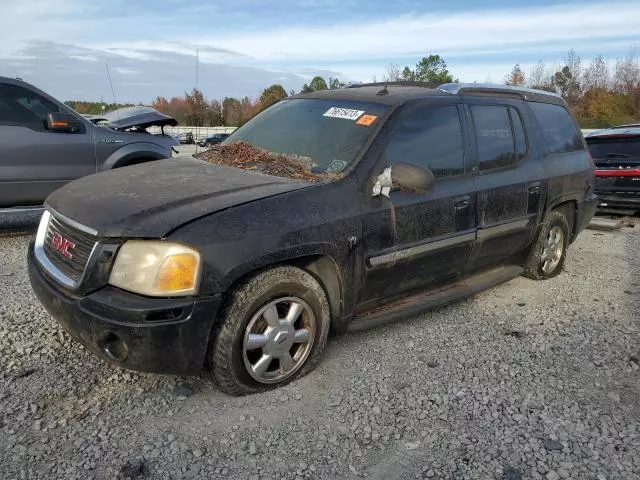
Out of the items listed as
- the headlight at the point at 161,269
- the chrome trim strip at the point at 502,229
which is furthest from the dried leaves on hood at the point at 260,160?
the chrome trim strip at the point at 502,229

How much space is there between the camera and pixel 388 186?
330cm

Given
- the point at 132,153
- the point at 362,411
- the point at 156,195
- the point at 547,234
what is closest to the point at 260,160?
the point at 156,195

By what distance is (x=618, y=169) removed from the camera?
837 centimetres

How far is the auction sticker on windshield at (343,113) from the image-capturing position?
3672 millimetres

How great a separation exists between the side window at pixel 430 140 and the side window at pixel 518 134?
2.67 ft

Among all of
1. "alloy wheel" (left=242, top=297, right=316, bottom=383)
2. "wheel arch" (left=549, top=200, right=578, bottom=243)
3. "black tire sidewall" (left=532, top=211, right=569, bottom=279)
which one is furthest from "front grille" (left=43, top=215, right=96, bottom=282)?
"wheel arch" (left=549, top=200, right=578, bottom=243)

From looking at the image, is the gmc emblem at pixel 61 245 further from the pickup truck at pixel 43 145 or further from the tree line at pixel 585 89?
the tree line at pixel 585 89

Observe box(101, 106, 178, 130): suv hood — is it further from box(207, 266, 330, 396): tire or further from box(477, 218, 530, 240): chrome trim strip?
box(207, 266, 330, 396): tire

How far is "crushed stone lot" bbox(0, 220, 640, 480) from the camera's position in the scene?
2.45 m

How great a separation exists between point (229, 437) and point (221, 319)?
0.58 meters

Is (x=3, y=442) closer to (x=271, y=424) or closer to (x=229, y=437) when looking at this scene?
(x=229, y=437)

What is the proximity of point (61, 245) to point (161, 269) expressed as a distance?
2.59 feet

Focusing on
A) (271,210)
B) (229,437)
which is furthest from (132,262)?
(229,437)

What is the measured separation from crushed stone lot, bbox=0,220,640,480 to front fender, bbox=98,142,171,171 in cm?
298
